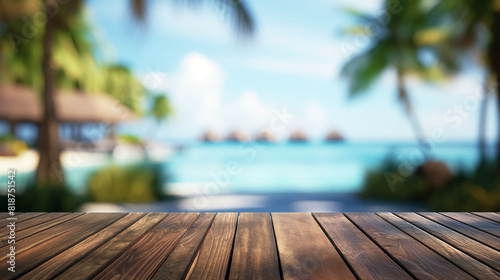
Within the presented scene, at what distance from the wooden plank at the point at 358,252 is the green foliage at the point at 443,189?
13.0 feet

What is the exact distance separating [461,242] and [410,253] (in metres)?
0.30

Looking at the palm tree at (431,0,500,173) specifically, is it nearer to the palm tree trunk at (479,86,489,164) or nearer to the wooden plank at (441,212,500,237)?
the palm tree trunk at (479,86,489,164)

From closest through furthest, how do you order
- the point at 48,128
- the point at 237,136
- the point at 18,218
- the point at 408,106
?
the point at 18,218, the point at 48,128, the point at 408,106, the point at 237,136

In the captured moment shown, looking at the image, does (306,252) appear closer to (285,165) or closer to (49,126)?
(49,126)

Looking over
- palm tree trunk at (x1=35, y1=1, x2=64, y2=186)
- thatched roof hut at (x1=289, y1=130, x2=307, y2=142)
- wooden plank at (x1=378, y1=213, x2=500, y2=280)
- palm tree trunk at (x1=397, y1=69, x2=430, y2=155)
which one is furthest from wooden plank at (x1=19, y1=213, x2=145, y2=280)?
thatched roof hut at (x1=289, y1=130, x2=307, y2=142)

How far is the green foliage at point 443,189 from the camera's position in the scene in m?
4.99

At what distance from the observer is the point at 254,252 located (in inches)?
50.2

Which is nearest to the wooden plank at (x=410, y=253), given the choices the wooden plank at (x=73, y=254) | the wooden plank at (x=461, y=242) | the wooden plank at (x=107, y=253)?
the wooden plank at (x=461, y=242)

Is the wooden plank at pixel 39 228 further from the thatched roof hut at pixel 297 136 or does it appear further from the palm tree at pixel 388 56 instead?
the thatched roof hut at pixel 297 136

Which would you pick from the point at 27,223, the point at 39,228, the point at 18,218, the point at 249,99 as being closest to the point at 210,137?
the point at 249,99

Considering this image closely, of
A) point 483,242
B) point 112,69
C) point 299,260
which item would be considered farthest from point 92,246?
→ point 112,69

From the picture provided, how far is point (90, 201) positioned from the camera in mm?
5398

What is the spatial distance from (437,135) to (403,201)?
53.9 inches

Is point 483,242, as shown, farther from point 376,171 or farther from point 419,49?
point 419,49
